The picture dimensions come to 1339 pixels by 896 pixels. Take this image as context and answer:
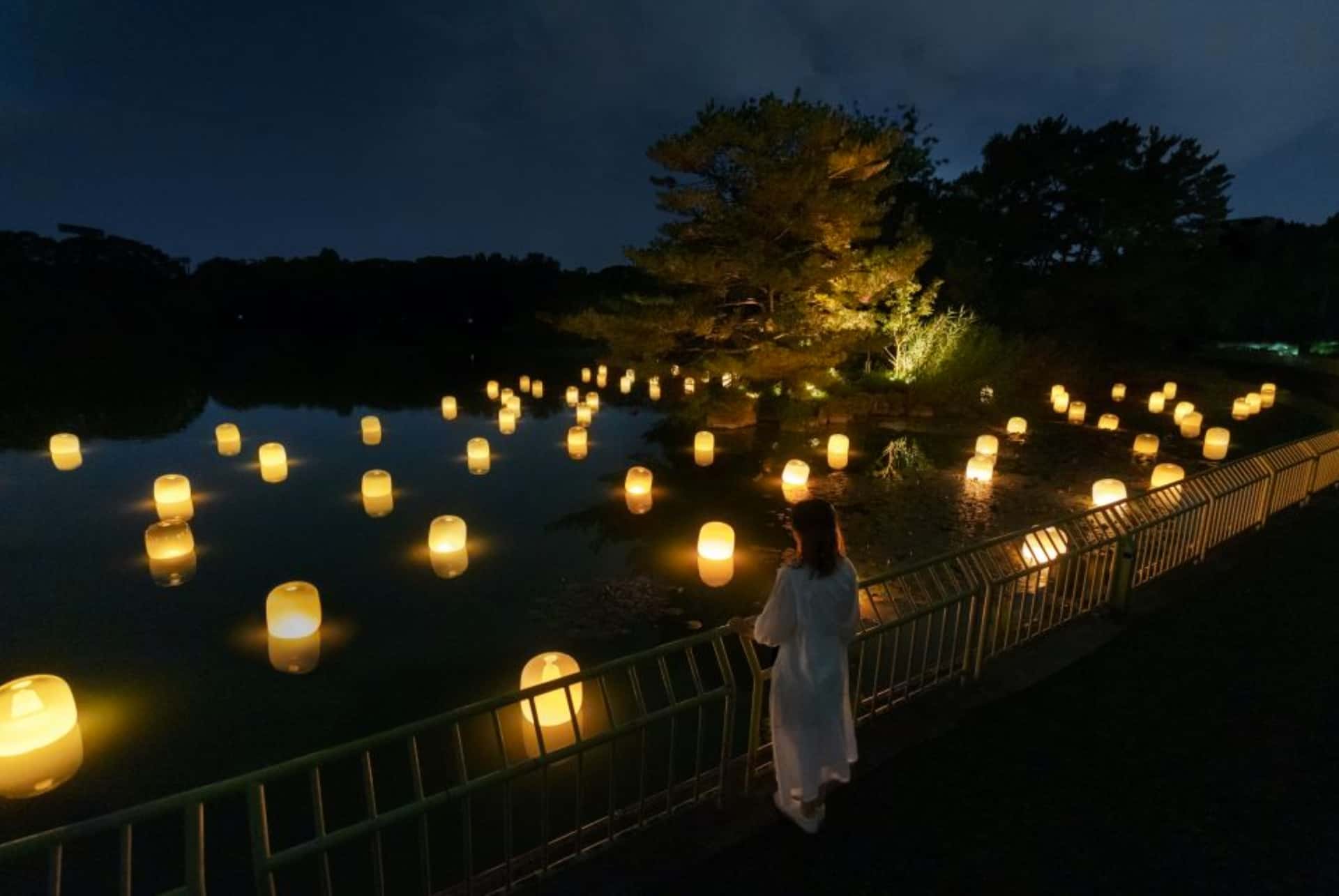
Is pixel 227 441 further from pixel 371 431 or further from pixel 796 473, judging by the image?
pixel 796 473

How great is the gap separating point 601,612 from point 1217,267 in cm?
4078

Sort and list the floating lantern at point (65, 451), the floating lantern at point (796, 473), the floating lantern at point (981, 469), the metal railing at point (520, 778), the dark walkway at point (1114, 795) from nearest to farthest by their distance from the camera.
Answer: the metal railing at point (520, 778)
the dark walkway at point (1114, 795)
the floating lantern at point (796, 473)
the floating lantern at point (981, 469)
the floating lantern at point (65, 451)

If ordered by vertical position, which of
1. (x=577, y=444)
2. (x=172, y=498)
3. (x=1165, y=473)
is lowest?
Answer: (x=1165, y=473)

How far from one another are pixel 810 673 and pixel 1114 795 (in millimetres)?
2254

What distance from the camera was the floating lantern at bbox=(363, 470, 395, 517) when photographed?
39.4 feet

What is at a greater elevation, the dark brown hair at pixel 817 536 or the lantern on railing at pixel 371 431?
the dark brown hair at pixel 817 536

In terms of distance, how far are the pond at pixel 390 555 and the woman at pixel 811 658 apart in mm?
3521

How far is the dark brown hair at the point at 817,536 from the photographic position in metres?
3.37

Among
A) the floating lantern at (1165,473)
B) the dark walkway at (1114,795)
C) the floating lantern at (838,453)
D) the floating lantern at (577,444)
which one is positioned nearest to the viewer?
the dark walkway at (1114,795)

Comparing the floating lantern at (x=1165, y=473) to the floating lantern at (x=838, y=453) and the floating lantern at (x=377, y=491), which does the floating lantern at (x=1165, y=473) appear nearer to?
the floating lantern at (x=838, y=453)

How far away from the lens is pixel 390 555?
9805 millimetres

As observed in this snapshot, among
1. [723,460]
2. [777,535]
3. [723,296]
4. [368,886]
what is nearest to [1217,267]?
[723,296]

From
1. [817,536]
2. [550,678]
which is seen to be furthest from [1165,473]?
[817,536]

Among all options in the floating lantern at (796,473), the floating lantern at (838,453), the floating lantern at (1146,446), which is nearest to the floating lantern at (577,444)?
the floating lantern at (796,473)
